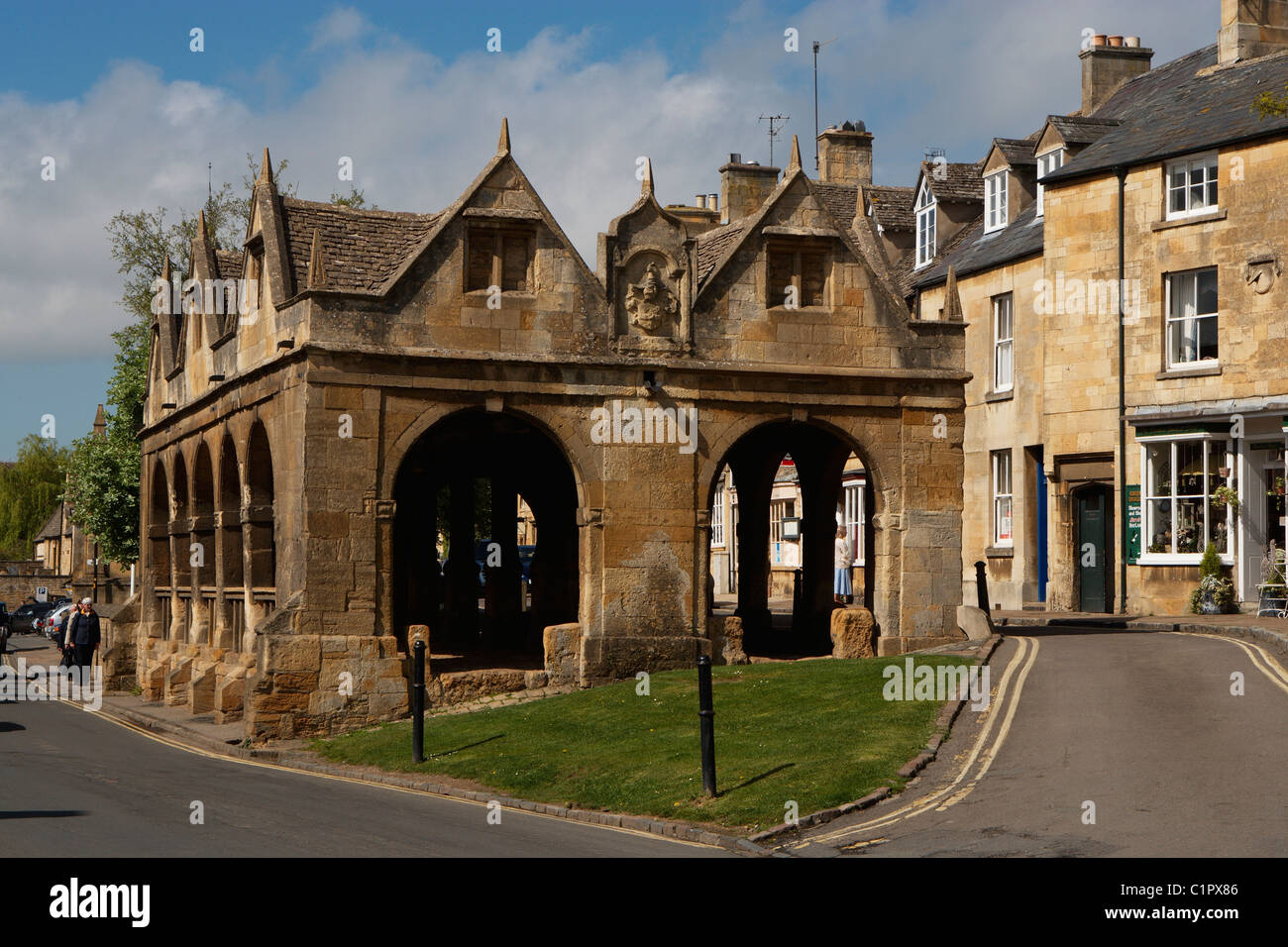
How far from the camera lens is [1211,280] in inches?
1266

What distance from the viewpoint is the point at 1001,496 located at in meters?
38.5

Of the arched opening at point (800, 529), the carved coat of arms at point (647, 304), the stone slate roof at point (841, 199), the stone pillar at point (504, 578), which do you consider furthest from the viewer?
the stone slate roof at point (841, 199)

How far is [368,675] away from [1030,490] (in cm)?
1946

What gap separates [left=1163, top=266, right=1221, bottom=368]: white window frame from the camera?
3198cm

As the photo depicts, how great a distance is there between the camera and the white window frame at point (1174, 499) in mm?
31188

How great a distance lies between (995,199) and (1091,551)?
10133 millimetres

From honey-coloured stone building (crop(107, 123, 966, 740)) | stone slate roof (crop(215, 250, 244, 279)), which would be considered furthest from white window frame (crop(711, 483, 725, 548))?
honey-coloured stone building (crop(107, 123, 966, 740))

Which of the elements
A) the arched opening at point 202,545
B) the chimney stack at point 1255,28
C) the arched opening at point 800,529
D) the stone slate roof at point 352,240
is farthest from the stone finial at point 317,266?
the chimney stack at point 1255,28

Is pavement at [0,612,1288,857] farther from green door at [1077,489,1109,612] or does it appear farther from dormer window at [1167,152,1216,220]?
dormer window at [1167,152,1216,220]

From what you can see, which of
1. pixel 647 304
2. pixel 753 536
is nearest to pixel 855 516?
pixel 753 536

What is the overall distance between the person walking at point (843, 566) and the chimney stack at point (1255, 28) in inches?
547

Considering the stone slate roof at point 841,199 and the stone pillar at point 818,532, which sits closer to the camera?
the stone pillar at point 818,532

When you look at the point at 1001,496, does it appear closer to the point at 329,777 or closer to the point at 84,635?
the point at 84,635

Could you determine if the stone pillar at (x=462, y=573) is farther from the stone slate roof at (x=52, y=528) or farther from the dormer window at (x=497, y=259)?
the stone slate roof at (x=52, y=528)
